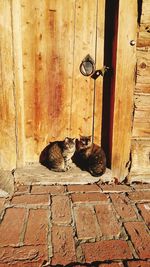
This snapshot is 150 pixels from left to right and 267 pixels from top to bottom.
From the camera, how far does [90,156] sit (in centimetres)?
321

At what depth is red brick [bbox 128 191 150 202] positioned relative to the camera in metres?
2.77

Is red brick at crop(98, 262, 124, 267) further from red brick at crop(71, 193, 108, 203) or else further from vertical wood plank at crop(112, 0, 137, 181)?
vertical wood plank at crop(112, 0, 137, 181)

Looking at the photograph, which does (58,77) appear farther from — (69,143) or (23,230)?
(23,230)

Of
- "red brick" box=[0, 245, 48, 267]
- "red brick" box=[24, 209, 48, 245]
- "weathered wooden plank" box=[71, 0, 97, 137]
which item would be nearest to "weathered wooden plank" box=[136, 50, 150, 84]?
"weathered wooden plank" box=[71, 0, 97, 137]

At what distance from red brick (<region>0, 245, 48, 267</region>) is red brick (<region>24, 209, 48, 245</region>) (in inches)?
2.6

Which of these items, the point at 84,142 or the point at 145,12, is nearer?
the point at 145,12

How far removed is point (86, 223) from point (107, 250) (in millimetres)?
377

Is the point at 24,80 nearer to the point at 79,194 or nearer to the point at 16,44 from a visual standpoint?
the point at 16,44

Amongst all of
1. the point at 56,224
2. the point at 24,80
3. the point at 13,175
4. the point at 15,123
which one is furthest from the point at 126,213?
the point at 24,80

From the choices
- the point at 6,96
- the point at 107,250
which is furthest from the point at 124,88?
the point at 107,250

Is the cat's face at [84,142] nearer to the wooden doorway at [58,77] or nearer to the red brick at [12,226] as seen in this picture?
the wooden doorway at [58,77]

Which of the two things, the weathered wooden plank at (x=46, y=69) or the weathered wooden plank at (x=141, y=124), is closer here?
the weathered wooden plank at (x=46, y=69)

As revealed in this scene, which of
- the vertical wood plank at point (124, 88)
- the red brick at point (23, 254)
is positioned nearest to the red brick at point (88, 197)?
the vertical wood plank at point (124, 88)

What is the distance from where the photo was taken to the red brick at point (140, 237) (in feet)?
6.40
